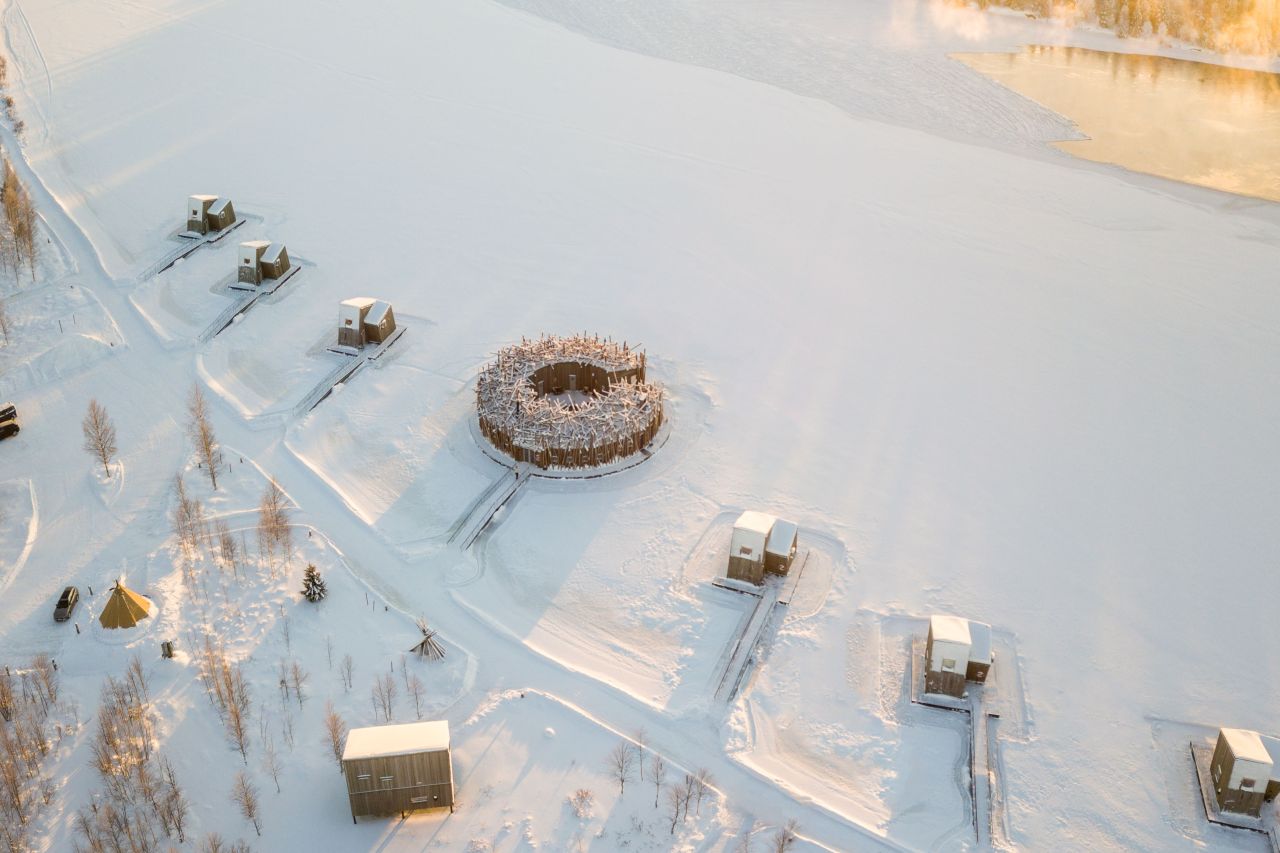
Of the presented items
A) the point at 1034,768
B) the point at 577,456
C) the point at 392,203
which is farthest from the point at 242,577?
the point at 392,203

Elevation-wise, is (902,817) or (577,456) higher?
(577,456)

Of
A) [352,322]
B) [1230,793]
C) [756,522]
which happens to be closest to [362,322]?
[352,322]

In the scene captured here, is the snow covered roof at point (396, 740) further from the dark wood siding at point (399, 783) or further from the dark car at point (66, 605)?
the dark car at point (66, 605)

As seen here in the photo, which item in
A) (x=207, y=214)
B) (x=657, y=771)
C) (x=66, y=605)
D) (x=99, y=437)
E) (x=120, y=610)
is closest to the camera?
(x=657, y=771)

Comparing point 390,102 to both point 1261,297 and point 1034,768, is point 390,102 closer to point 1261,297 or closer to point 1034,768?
point 1261,297

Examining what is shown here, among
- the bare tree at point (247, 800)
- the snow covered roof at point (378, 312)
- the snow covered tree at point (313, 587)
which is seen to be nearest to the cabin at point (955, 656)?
the snow covered tree at point (313, 587)

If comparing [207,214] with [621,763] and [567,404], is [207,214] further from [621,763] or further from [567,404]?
[621,763]
